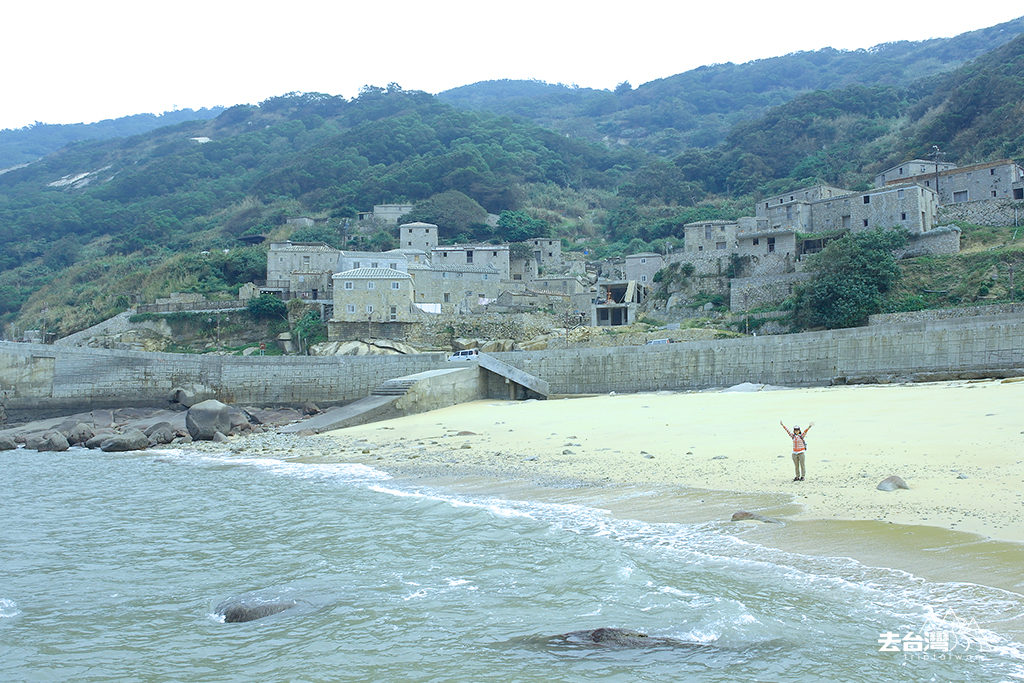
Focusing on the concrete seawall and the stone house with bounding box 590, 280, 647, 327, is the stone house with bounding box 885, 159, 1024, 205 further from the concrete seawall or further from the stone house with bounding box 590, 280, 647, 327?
the concrete seawall

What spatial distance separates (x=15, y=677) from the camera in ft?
23.7

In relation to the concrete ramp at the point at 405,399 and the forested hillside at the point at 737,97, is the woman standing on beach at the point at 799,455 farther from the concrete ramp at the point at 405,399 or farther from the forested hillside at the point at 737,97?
the forested hillside at the point at 737,97

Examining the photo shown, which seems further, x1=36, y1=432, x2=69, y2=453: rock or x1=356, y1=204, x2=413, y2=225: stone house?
x1=356, y1=204, x2=413, y2=225: stone house

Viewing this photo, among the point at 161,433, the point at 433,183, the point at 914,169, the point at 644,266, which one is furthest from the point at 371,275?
the point at 433,183

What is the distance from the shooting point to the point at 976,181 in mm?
48094

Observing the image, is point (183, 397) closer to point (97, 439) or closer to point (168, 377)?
point (168, 377)

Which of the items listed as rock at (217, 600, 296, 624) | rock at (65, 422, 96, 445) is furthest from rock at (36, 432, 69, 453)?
rock at (217, 600, 296, 624)

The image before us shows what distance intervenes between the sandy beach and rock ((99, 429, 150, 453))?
7.01 meters

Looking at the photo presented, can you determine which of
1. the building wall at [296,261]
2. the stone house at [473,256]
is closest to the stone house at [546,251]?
the stone house at [473,256]

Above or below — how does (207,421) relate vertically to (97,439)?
above

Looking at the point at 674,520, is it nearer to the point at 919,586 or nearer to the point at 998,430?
the point at 919,586

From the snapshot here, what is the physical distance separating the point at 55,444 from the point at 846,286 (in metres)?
33.4

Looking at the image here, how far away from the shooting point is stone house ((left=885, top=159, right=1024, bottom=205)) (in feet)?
153

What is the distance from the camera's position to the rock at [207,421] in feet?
88.7
